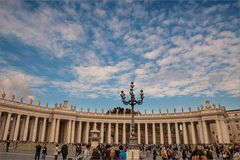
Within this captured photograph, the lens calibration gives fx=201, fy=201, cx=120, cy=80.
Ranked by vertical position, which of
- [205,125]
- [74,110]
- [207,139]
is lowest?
[207,139]

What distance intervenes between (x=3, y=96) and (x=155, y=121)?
160ft

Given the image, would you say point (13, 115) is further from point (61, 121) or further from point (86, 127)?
point (86, 127)

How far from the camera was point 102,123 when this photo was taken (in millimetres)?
74062

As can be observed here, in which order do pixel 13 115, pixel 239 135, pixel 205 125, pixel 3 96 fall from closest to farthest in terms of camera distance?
→ 1. pixel 3 96
2. pixel 13 115
3. pixel 205 125
4. pixel 239 135

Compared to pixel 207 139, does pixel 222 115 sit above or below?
above

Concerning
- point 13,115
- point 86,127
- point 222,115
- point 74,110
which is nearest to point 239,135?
point 222,115

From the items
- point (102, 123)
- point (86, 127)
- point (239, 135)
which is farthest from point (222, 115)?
point (86, 127)

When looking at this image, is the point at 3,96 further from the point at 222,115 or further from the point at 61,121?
the point at 222,115

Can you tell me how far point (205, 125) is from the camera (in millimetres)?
64188

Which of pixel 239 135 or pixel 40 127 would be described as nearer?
pixel 40 127

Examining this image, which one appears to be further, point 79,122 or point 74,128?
point 79,122

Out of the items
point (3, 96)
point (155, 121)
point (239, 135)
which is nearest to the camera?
point (3, 96)

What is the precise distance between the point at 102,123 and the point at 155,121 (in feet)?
63.3

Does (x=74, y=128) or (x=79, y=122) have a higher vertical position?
(x=79, y=122)
